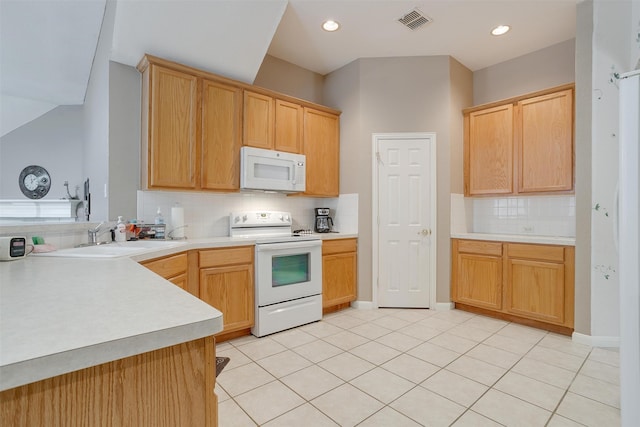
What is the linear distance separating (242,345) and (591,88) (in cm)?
366

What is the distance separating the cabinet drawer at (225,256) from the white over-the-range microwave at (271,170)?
2.10 feet

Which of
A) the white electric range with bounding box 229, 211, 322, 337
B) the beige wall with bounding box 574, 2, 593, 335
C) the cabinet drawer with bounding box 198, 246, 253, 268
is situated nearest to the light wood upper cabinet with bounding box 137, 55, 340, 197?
the white electric range with bounding box 229, 211, 322, 337

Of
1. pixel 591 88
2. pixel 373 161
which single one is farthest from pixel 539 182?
pixel 373 161

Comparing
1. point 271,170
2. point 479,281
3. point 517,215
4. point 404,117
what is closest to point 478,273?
point 479,281

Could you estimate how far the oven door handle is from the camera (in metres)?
2.77

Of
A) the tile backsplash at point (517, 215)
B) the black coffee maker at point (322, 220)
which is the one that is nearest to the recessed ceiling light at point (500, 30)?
the tile backsplash at point (517, 215)

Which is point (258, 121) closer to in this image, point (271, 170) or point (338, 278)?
point (271, 170)

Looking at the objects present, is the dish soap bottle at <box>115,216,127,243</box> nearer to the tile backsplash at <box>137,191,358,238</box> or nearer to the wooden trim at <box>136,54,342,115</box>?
the tile backsplash at <box>137,191,358,238</box>

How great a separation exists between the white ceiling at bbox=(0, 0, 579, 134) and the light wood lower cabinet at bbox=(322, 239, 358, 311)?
6.48 ft

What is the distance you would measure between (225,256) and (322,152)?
172cm

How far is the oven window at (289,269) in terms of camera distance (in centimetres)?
289

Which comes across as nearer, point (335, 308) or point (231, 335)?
point (231, 335)

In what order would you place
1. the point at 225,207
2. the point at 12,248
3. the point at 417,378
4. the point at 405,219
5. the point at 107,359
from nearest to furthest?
the point at 107,359 < the point at 12,248 < the point at 417,378 < the point at 225,207 < the point at 405,219

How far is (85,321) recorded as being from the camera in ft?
1.94
